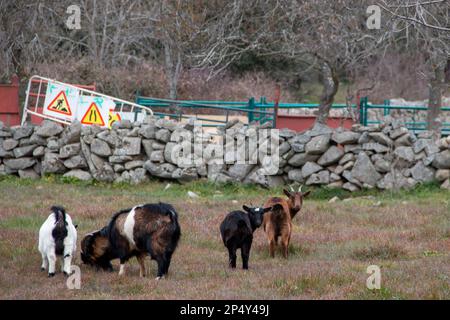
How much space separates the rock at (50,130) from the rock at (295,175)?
5753mm

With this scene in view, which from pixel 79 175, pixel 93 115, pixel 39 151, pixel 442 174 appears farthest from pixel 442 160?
pixel 39 151

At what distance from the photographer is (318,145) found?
66.3 feet

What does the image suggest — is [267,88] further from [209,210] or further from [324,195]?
[209,210]

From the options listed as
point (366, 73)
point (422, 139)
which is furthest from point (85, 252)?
point (366, 73)

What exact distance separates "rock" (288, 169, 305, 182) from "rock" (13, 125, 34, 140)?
6.55 meters

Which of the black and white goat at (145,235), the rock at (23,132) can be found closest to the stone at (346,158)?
the rock at (23,132)

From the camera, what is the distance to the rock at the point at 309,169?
20188 mm

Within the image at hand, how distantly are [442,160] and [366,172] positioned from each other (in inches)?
63.9

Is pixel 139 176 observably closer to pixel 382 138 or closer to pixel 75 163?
pixel 75 163

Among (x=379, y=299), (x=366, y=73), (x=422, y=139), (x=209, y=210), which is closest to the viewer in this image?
(x=379, y=299)

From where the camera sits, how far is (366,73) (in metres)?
40.0

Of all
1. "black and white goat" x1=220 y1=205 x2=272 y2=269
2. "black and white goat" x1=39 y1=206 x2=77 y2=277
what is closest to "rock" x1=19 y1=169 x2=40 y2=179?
"black and white goat" x1=39 y1=206 x2=77 y2=277

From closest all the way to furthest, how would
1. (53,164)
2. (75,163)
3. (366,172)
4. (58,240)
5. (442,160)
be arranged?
(58,240) → (442,160) → (366,172) → (75,163) → (53,164)
